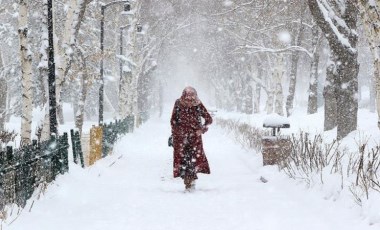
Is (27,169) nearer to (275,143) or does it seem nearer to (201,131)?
(201,131)

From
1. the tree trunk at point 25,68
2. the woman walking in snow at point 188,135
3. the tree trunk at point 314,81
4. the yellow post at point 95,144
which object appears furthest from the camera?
the tree trunk at point 314,81

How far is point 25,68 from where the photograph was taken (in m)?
12.6

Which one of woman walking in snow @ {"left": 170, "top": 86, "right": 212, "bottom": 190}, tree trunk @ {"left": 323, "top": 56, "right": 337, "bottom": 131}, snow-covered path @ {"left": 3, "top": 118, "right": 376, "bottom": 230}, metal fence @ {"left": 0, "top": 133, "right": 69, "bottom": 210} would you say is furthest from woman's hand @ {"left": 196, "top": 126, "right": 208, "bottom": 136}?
tree trunk @ {"left": 323, "top": 56, "right": 337, "bottom": 131}

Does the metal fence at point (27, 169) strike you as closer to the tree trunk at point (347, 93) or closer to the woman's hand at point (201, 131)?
the woman's hand at point (201, 131)

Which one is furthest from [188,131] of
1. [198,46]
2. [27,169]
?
[198,46]

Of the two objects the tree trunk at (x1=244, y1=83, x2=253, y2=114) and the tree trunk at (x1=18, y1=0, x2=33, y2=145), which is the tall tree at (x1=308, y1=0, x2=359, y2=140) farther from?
the tree trunk at (x1=244, y1=83, x2=253, y2=114)

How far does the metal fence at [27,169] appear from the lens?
20.1 feet

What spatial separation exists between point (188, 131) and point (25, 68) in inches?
224

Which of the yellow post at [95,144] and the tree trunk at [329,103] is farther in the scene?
the tree trunk at [329,103]

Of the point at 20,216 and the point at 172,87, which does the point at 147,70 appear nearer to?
the point at 20,216

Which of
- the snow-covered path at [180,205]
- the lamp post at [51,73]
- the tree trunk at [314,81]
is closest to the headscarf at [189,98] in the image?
the snow-covered path at [180,205]

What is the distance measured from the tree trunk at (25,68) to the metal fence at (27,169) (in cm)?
385

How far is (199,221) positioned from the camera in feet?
20.6

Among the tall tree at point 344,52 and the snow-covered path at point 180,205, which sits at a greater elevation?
the tall tree at point 344,52
